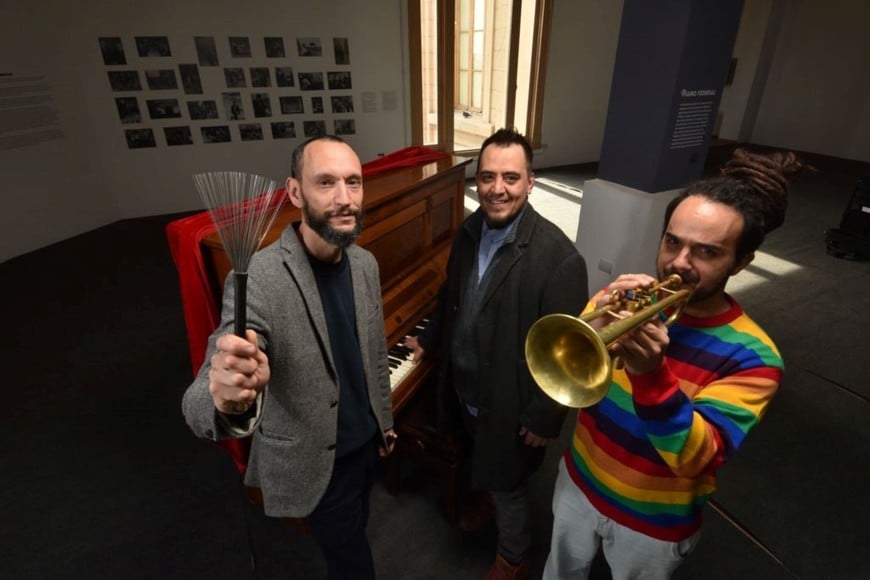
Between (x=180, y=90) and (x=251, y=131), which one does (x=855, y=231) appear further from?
(x=180, y=90)

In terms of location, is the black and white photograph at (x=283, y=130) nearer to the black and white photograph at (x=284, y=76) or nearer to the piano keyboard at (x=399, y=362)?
the black and white photograph at (x=284, y=76)

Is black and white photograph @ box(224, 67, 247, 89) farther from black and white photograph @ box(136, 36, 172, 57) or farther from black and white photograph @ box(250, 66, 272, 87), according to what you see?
black and white photograph @ box(136, 36, 172, 57)

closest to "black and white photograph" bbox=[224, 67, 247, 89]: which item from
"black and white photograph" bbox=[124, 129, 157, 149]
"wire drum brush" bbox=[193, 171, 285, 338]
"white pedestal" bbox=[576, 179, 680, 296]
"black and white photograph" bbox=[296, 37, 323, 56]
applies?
"black and white photograph" bbox=[296, 37, 323, 56]

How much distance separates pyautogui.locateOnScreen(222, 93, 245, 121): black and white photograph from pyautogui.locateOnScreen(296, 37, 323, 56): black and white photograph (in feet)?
3.88

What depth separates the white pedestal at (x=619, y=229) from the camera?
4301mm

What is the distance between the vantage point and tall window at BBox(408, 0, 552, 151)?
26.1ft

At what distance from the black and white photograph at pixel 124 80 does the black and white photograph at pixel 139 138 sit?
22.6 inches

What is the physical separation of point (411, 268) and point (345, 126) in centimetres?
564

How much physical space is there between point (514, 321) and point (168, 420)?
9.96 feet

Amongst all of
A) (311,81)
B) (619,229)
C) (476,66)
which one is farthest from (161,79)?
(619,229)

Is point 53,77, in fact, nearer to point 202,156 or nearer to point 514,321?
point 202,156

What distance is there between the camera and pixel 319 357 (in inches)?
65.1

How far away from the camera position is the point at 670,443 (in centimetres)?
116

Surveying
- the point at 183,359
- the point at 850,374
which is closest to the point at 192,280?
the point at 183,359
